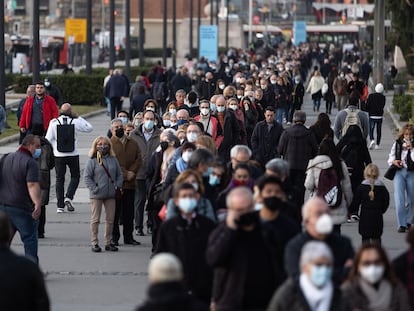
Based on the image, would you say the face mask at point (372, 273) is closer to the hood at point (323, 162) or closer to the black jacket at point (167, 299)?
the black jacket at point (167, 299)

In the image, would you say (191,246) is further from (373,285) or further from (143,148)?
(143,148)

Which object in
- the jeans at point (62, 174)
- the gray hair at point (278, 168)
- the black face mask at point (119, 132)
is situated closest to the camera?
the gray hair at point (278, 168)

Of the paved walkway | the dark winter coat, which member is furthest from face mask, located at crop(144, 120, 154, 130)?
the dark winter coat

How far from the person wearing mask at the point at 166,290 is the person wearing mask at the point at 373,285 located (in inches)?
47.6

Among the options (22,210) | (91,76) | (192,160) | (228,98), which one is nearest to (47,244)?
(22,210)

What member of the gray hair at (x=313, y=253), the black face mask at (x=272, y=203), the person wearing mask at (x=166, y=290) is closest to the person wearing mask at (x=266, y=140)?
the black face mask at (x=272, y=203)

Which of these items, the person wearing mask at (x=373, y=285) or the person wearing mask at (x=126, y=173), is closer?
the person wearing mask at (x=373, y=285)

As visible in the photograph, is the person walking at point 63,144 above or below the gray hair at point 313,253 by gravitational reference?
below

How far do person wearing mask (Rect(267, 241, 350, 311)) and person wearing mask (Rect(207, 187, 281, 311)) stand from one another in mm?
1107

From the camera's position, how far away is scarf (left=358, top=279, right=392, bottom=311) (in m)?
9.80

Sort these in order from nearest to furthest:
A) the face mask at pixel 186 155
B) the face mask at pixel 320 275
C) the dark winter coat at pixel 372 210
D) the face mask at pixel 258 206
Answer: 1. the face mask at pixel 320 275
2. the face mask at pixel 258 206
3. the face mask at pixel 186 155
4. the dark winter coat at pixel 372 210

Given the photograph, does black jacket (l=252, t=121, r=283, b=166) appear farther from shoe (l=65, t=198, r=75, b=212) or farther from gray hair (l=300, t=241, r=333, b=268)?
gray hair (l=300, t=241, r=333, b=268)

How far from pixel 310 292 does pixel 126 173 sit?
9.83 meters

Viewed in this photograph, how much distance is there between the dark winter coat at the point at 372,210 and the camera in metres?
17.0
